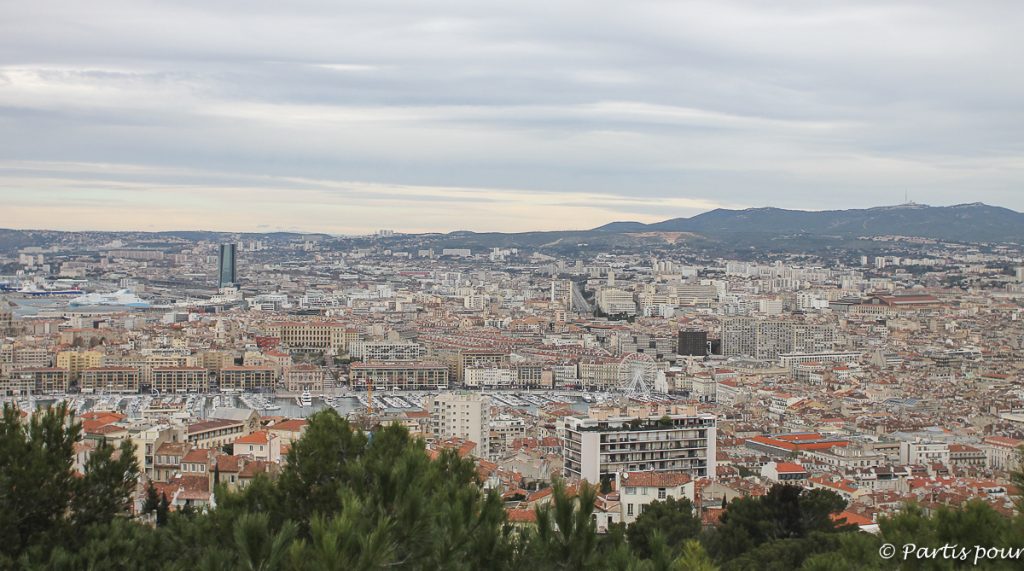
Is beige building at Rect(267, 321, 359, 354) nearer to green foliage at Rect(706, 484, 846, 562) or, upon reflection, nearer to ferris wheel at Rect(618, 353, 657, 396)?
ferris wheel at Rect(618, 353, 657, 396)

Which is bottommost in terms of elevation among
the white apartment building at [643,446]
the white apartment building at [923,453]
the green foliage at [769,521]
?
the white apartment building at [923,453]

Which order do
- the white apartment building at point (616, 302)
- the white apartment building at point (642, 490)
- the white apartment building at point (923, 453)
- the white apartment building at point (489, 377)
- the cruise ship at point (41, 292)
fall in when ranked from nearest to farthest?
the white apartment building at point (642, 490) → the white apartment building at point (923, 453) → the white apartment building at point (489, 377) → the white apartment building at point (616, 302) → the cruise ship at point (41, 292)

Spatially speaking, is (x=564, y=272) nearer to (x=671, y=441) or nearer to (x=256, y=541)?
(x=671, y=441)

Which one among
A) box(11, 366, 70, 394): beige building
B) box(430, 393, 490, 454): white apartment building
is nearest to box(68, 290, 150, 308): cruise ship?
box(11, 366, 70, 394): beige building

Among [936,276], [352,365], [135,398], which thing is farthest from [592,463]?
[936,276]

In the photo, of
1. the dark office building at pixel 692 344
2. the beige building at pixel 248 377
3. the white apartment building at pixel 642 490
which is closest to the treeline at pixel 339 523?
the white apartment building at pixel 642 490

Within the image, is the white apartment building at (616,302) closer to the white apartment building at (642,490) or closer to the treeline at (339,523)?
the white apartment building at (642,490)

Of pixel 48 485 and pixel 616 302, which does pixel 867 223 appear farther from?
pixel 48 485
